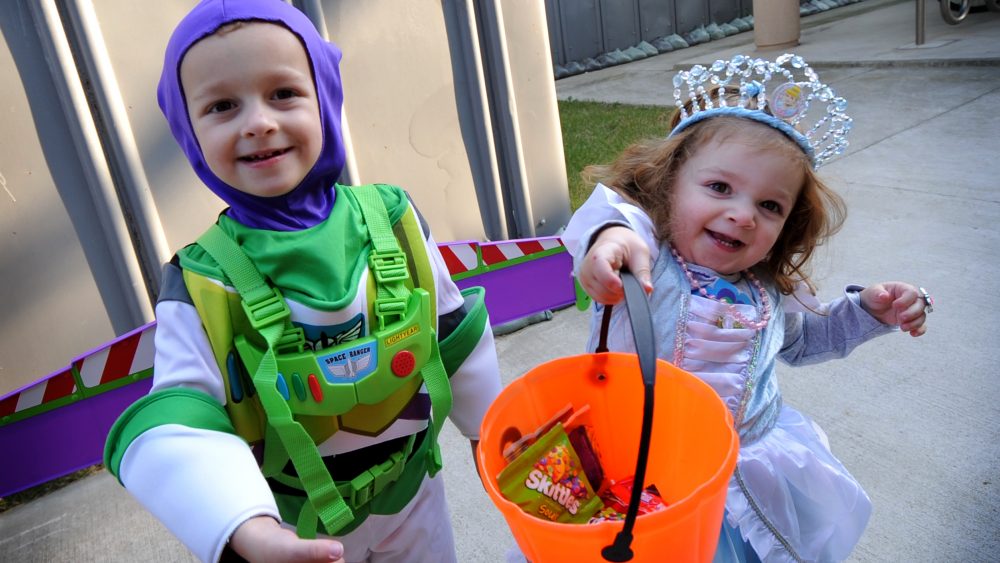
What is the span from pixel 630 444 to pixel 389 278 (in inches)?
21.5

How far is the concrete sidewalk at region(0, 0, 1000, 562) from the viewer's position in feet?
7.59

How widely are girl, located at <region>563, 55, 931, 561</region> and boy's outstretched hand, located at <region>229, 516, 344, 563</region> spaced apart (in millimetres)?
710

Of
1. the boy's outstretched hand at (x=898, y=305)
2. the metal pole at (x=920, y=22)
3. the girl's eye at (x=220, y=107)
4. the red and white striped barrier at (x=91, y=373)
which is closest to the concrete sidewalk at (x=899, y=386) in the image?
the red and white striped barrier at (x=91, y=373)

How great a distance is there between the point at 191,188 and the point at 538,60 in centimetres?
169

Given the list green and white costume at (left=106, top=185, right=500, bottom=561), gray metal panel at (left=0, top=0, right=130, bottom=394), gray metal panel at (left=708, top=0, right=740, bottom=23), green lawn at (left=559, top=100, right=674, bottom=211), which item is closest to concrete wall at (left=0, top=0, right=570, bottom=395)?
gray metal panel at (left=0, top=0, right=130, bottom=394)

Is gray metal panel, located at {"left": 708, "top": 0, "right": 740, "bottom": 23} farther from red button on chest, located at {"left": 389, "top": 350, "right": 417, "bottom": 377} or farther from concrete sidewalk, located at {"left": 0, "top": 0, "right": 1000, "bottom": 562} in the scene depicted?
red button on chest, located at {"left": 389, "top": 350, "right": 417, "bottom": 377}

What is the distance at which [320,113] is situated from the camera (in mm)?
1419

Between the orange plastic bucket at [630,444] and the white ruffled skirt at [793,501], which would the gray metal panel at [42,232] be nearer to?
the orange plastic bucket at [630,444]

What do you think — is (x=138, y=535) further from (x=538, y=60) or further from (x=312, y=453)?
(x=538, y=60)

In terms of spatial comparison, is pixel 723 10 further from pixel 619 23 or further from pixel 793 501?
pixel 793 501

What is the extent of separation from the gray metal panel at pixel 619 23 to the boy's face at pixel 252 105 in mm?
10694

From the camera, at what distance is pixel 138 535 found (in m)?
2.53

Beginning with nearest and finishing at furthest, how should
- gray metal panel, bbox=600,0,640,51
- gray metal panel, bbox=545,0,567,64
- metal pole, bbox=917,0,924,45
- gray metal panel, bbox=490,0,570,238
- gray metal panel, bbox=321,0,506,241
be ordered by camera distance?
gray metal panel, bbox=321,0,506,241 → gray metal panel, bbox=490,0,570,238 → metal pole, bbox=917,0,924,45 → gray metal panel, bbox=545,0,567,64 → gray metal panel, bbox=600,0,640,51

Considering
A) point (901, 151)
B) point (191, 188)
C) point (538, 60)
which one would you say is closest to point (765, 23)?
point (901, 151)
